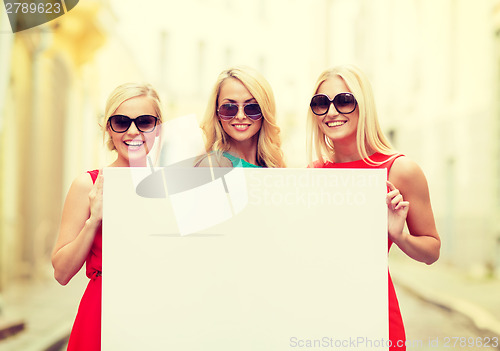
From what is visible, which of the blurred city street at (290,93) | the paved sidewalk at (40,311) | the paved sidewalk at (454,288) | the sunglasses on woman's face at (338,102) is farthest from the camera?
the blurred city street at (290,93)

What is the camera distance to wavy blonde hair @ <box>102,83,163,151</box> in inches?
58.0

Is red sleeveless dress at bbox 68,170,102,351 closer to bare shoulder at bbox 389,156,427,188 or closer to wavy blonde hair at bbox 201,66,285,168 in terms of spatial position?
wavy blonde hair at bbox 201,66,285,168

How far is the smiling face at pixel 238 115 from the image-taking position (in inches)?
62.7

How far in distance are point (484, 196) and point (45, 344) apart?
480cm

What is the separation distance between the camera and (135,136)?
147cm

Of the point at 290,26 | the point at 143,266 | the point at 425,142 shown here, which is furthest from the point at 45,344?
the point at 425,142

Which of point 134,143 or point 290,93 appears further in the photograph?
point 290,93

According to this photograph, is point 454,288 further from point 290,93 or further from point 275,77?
point 275,77

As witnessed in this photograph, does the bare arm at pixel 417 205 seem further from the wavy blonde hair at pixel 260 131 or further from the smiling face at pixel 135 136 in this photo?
the smiling face at pixel 135 136

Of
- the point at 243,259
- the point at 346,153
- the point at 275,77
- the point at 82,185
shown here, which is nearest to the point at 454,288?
the point at 275,77

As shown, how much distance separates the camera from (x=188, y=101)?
572 centimetres

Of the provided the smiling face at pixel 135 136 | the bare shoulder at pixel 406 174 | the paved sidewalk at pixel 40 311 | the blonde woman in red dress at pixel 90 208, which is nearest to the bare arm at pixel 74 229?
the blonde woman in red dress at pixel 90 208

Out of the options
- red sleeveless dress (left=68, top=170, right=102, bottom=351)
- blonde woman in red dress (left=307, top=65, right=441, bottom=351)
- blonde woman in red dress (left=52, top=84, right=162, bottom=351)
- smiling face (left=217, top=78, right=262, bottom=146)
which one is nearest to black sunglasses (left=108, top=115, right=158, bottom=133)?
blonde woman in red dress (left=52, top=84, right=162, bottom=351)

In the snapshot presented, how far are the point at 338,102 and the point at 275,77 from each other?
13.9 feet
